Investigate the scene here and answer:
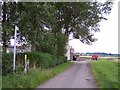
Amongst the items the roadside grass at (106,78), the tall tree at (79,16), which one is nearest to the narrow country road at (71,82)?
the roadside grass at (106,78)

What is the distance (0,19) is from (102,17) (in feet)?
111

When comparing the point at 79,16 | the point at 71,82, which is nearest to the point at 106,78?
the point at 71,82

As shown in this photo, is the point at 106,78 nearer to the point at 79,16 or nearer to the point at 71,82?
the point at 71,82

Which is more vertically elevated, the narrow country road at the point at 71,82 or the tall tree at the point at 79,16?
the tall tree at the point at 79,16

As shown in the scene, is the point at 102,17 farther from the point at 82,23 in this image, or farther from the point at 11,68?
the point at 11,68

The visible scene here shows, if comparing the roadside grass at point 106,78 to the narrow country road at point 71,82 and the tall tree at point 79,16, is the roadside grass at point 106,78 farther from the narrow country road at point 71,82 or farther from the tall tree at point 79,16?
the tall tree at point 79,16

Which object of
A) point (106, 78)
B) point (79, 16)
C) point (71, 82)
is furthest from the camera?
point (79, 16)

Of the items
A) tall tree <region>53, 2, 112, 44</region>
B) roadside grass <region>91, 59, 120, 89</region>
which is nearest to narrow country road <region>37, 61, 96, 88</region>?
roadside grass <region>91, 59, 120, 89</region>

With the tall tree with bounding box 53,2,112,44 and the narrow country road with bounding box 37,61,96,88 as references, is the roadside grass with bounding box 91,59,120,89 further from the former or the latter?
the tall tree with bounding box 53,2,112,44

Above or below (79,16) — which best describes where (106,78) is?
below

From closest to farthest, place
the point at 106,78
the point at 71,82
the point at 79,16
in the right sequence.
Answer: the point at 71,82 < the point at 106,78 < the point at 79,16

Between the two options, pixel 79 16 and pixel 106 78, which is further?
pixel 79 16

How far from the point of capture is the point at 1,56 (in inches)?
762

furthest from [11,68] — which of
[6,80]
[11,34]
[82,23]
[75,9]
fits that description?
[82,23]
